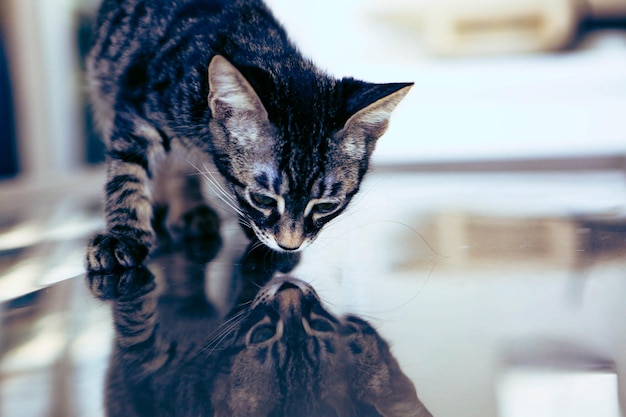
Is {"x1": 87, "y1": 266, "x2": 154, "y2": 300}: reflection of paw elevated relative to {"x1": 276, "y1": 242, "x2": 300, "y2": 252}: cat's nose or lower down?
lower down

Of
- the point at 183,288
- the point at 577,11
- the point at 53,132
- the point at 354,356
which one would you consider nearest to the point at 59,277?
the point at 183,288

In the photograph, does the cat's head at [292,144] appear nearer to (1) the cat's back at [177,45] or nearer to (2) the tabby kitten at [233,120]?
(2) the tabby kitten at [233,120]

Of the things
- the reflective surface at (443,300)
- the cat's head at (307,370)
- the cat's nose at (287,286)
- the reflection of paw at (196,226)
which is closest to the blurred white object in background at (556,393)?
the reflective surface at (443,300)

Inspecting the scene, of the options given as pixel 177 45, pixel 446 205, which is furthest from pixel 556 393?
pixel 446 205

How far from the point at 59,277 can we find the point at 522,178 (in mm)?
2028

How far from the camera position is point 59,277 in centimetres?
128

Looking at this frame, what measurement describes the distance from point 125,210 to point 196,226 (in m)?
0.33

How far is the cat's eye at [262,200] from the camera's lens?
48.4 inches

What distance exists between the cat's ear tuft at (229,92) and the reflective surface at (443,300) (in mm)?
343

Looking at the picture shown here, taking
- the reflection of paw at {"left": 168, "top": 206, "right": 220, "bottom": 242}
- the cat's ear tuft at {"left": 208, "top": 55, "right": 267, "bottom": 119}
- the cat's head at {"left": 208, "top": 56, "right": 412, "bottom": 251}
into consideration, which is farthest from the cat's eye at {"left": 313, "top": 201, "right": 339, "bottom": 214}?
the reflection of paw at {"left": 168, "top": 206, "right": 220, "bottom": 242}

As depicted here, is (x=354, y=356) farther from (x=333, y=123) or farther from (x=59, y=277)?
(x=59, y=277)

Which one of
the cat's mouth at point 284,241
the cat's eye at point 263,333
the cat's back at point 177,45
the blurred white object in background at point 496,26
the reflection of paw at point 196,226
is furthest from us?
the blurred white object in background at point 496,26

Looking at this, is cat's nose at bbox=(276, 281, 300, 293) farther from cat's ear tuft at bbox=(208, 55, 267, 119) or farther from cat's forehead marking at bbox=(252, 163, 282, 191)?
cat's ear tuft at bbox=(208, 55, 267, 119)

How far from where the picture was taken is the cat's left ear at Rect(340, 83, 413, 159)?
1.20 meters
